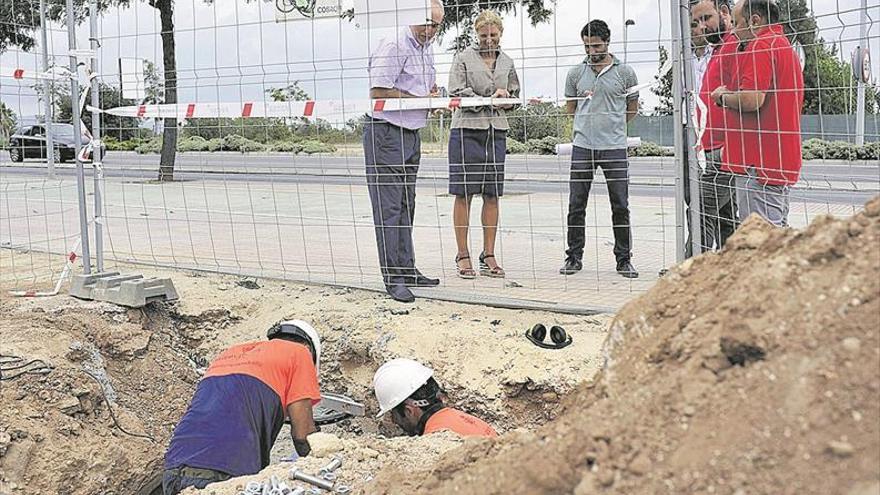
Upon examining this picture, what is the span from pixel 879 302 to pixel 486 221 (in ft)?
16.5

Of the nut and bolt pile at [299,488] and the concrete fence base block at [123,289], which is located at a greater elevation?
the concrete fence base block at [123,289]

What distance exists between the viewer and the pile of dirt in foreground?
1.76 meters

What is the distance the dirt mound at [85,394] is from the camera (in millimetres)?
4902

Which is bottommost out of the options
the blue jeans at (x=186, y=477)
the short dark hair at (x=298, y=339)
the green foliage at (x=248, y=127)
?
the blue jeans at (x=186, y=477)

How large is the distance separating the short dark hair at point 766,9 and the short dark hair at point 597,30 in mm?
1702

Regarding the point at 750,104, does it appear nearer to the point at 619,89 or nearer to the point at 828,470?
the point at 619,89

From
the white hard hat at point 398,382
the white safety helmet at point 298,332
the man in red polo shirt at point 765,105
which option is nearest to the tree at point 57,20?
the white safety helmet at point 298,332

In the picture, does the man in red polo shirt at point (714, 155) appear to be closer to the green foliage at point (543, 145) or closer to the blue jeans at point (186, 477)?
the green foliage at point (543, 145)

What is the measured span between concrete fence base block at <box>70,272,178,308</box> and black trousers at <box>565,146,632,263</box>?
3.14 metres

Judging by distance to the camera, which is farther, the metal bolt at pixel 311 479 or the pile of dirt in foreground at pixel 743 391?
the metal bolt at pixel 311 479

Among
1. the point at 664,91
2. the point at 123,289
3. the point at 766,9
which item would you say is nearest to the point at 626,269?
the point at 664,91

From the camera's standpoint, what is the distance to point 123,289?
6367mm

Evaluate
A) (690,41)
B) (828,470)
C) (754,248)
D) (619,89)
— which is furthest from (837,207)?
(828,470)

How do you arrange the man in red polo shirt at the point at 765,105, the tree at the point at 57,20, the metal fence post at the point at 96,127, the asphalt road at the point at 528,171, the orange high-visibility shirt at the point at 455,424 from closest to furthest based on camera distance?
the orange high-visibility shirt at the point at 455,424, the man in red polo shirt at the point at 765,105, the asphalt road at the point at 528,171, the metal fence post at the point at 96,127, the tree at the point at 57,20
